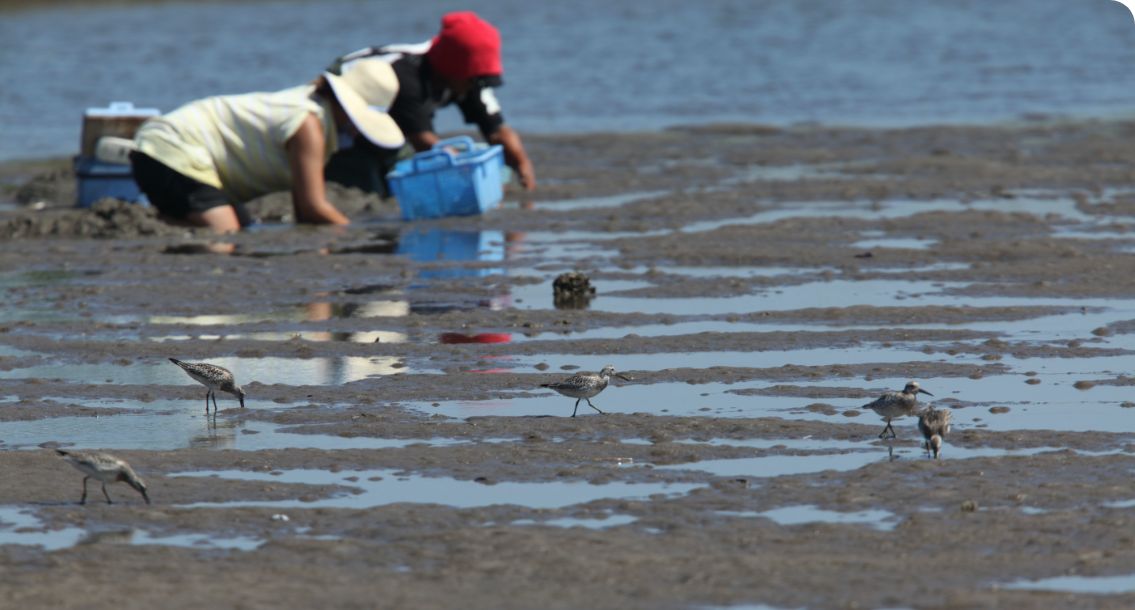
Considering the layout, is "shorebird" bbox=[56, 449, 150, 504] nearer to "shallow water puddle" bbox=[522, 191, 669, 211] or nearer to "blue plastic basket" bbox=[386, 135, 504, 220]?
"blue plastic basket" bbox=[386, 135, 504, 220]

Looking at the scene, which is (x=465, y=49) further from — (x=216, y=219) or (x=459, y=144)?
(x=216, y=219)

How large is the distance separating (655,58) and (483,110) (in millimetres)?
16386

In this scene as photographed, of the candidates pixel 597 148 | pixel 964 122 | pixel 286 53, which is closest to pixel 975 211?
pixel 597 148

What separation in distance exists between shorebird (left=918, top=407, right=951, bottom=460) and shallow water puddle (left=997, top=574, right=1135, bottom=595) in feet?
4.86

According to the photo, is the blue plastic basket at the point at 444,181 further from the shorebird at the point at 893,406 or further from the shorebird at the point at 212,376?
the shorebird at the point at 893,406

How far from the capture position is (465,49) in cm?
1460

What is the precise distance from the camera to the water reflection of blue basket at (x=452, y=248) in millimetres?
12500

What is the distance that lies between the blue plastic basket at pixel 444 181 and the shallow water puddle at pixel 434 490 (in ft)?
24.6

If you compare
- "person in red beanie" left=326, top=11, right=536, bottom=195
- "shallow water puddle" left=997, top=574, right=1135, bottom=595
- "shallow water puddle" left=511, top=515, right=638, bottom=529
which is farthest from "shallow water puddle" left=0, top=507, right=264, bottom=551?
"person in red beanie" left=326, top=11, right=536, bottom=195

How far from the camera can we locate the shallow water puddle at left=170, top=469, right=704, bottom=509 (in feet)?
22.1

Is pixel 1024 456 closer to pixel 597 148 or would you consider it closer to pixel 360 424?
pixel 360 424

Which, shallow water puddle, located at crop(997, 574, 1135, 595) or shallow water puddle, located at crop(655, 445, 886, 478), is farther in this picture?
shallow water puddle, located at crop(655, 445, 886, 478)

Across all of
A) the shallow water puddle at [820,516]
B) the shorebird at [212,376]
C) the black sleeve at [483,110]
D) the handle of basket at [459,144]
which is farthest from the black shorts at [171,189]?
the shallow water puddle at [820,516]

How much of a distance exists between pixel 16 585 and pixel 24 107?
21.3 meters
